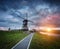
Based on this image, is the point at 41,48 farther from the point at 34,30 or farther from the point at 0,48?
the point at 34,30

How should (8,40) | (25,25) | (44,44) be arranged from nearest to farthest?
(44,44)
(8,40)
(25,25)

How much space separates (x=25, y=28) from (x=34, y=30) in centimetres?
1767

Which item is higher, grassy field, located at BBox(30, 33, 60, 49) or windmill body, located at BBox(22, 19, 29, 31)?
windmill body, located at BBox(22, 19, 29, 31)

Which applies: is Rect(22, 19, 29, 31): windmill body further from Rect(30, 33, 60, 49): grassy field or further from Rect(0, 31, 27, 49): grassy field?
Rect(30, 33, 60, 49): grassy field

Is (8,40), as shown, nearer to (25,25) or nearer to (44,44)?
(44,44)

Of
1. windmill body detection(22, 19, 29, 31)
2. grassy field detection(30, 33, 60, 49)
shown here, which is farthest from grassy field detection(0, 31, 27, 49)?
windmill body detection(22, 19, 29, 31)

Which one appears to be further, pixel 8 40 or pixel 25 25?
pixel 25 25

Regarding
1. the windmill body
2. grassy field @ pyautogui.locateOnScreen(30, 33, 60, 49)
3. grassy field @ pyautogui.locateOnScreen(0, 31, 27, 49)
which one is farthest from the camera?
the windmill body

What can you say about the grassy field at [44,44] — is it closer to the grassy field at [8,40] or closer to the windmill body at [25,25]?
the grassy field at [8,40]

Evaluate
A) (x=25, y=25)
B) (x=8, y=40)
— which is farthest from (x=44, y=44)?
(x=25, y=25)

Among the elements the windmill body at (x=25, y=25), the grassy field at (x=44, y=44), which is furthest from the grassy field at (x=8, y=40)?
the windmill body at (x=25, y=25)

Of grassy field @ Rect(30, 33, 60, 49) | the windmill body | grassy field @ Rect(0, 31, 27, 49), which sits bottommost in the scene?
grassy field @ Rect(30, 33, 60, 49)

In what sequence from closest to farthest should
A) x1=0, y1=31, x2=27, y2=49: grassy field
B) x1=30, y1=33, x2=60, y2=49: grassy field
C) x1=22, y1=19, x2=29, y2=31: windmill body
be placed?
x1=30, y1=33, x2=60, y2=49: grassy field → x1=0, y1=31, x2=27, y2=49: grassy field → x1=22, y1=19, x2=29, y2=31: windmill body

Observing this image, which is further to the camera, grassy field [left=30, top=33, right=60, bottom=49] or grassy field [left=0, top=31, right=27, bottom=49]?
grassy field [left=0, top=31, right=27, bottom=49]
